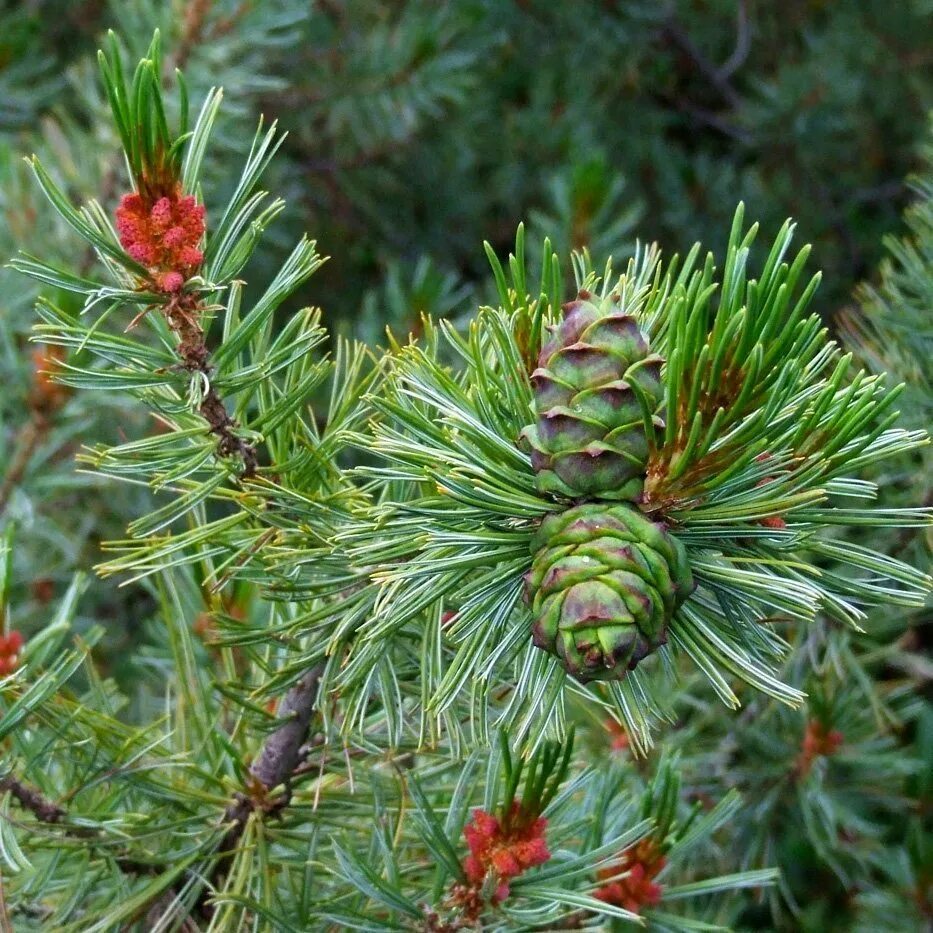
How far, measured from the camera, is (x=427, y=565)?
1.31 ft

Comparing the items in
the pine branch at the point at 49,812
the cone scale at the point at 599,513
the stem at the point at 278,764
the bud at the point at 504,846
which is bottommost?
the pine branch at the point at 49,812

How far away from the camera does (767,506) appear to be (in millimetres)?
368

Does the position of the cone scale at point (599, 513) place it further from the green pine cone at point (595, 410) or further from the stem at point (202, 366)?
the stem at point (202, 366)

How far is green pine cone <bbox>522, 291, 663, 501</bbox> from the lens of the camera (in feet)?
1.24

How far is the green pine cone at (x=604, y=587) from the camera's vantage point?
14.1 inches

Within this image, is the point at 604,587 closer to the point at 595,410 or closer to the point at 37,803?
the point at 595,410

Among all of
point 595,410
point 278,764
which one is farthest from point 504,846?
point 595,410

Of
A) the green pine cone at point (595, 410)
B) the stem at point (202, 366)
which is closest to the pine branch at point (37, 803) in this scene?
the stem at point (202, 366)

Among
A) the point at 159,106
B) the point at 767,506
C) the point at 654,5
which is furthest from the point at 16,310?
the point at 654,5

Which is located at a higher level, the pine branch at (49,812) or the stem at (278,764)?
the stem at (278,764)

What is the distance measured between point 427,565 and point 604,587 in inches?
2.8

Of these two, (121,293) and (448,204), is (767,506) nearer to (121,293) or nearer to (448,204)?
(121,293)

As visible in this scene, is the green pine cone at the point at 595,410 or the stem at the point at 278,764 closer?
the green pine cone at the point at 595,410

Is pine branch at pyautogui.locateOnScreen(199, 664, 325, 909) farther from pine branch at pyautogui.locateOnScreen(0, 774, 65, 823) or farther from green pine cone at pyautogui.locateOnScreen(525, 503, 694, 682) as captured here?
green pine cone at pyautogui.locateOnScreen(525, 503, 694, 682)
